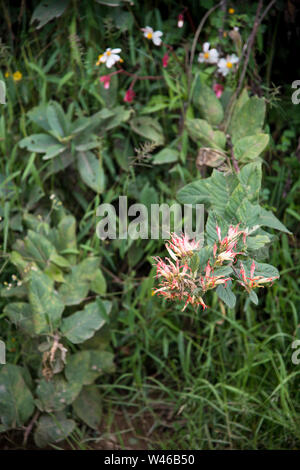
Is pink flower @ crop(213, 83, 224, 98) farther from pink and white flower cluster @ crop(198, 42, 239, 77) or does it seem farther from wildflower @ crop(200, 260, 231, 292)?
wildflower @ crop(200, 260, 231, 292)

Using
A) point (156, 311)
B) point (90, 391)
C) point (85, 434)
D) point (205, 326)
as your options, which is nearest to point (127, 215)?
point (156, 311)

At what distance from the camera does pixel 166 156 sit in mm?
2221

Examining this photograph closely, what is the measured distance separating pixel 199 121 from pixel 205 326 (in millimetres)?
829

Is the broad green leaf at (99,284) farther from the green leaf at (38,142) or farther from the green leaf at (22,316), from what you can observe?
the green leaf at (38,142)

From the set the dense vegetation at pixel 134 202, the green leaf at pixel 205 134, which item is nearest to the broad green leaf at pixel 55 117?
the dense vegetation at pixel 134 202

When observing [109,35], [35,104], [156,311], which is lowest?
[156,311]

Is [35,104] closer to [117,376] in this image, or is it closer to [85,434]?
[117,376]

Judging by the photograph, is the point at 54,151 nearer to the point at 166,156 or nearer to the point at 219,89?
the point at 166,156

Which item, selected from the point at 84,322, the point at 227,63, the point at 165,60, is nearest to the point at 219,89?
the point at 227,63

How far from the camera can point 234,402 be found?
199 centimetres

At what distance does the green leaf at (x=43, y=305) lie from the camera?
73.4 inches

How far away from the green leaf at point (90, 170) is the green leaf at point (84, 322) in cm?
50

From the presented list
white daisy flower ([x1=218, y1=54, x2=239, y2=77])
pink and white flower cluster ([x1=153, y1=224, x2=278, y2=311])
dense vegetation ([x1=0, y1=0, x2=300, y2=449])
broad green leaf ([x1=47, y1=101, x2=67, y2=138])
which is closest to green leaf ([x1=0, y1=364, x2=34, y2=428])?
dense vegetation ([x1=0, y1=0, x2=300, y2=449])

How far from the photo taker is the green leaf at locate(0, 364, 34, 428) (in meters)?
1.92
